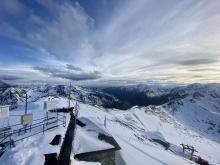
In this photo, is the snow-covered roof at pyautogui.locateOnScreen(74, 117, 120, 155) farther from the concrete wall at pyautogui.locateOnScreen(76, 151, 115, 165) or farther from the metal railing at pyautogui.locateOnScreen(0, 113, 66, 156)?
the metal railing at pyautogui.locateOnScreen(0, 113, 66, 156)

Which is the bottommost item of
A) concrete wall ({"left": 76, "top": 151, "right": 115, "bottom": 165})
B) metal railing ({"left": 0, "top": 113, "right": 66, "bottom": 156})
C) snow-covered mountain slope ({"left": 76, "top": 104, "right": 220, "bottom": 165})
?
snow-covered mountain slope ({"left": 76, "top": 104, "right": 220, "bottom": 165})

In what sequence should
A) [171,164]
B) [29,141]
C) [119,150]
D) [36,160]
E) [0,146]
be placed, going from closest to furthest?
[36,160] < [29,141] < [0,146] < [119,150] < [171,164]

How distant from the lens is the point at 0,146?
20641 millimetres

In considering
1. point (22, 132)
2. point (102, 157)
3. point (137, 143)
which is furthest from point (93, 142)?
point (137, 143)

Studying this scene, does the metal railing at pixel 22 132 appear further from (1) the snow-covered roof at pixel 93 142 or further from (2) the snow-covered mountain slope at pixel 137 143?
(2) the snow-covered mountain slope at pixel 137 143

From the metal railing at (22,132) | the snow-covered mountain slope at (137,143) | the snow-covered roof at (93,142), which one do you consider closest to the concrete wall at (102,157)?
the snow-covered roof at (93,142)

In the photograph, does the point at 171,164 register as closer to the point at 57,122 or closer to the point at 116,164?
the point at 116,164

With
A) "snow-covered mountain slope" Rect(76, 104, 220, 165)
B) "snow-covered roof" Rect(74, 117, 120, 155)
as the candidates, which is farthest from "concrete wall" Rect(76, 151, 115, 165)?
"snow-covered mountain slope" Rect(76, 104, 220, 165)

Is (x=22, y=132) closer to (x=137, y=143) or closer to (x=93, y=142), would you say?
(x=93, y=142)

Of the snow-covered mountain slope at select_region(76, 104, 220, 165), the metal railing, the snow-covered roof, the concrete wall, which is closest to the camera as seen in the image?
the metal railing

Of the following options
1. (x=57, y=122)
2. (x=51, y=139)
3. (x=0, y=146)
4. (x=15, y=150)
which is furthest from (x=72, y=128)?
(x=15, y=150)

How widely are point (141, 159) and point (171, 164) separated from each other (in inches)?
186

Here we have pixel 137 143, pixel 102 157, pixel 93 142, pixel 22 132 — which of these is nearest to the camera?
pixel 102 157

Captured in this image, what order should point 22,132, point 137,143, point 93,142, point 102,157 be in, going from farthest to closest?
point 137,143, point 22,132, point 93,142, point 102,157
